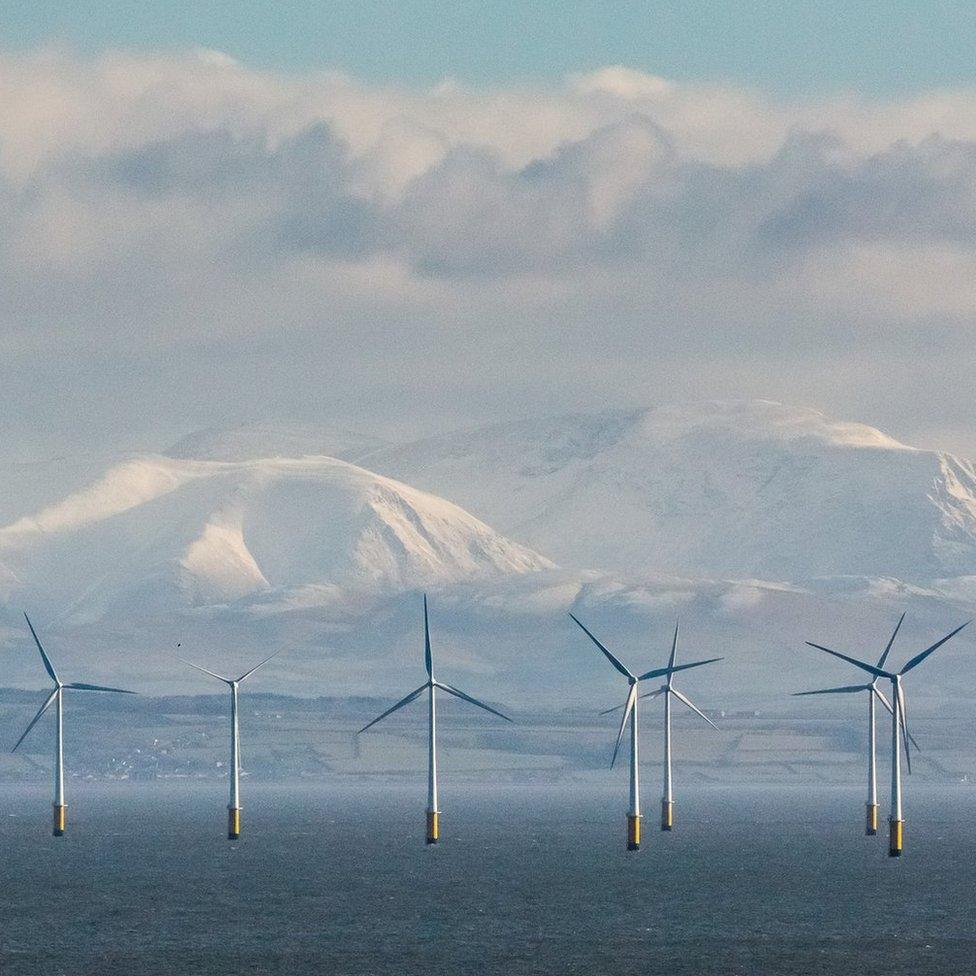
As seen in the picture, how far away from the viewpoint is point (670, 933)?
185 metres

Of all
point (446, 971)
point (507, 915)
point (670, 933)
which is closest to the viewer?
point (446, 971)

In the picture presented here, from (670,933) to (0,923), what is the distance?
50.9 metres

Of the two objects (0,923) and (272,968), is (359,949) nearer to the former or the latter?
(272,968)

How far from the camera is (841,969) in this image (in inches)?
6339

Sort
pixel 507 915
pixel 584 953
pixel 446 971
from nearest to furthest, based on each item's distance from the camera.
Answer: pixel 446 971 < pixel 584 953 < pixel 507 915

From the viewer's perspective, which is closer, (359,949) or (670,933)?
(359,949)

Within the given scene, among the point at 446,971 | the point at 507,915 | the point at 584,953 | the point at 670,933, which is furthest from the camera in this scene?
the point at 507,915

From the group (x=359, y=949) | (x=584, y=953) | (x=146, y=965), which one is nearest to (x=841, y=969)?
(x=584, y=953)

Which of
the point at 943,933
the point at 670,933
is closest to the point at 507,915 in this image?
the point at 670,933

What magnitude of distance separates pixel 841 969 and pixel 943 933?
2783 cm

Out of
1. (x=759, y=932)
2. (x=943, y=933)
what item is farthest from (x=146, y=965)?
(x=943, y=933)

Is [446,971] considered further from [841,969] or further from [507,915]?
[507,915]

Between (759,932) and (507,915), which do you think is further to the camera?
(507,915)

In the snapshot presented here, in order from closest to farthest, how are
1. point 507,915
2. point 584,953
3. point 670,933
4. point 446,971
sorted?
1. point 446,971
2. point 584,953
3. point 670,933
4. point 507,915
